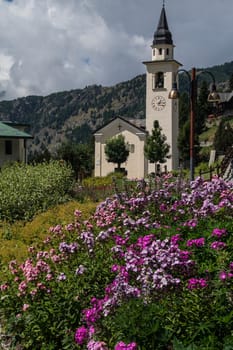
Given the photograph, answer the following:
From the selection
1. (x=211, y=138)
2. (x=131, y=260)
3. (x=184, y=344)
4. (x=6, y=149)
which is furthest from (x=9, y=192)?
(x=211, y=138)

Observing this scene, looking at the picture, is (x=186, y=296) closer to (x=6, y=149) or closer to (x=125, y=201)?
(x=125, y=201)

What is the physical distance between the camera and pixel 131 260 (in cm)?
510

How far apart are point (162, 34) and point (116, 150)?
662 inches

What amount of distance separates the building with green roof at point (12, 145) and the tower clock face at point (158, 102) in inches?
967

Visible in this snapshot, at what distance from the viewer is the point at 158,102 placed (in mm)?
69062

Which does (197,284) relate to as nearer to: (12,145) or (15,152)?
(12,145)

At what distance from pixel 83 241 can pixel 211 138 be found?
79.6 meters

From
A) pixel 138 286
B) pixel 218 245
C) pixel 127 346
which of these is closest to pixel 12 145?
pixel 218 245

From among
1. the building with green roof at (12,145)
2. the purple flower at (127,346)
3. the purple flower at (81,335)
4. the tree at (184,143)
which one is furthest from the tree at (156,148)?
the purple flower at (127,346)

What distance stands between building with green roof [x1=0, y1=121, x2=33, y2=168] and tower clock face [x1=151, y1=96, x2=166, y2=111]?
24568mm

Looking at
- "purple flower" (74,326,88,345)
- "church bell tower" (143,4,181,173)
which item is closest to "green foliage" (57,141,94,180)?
"church bell tower" (143,4,181,173)

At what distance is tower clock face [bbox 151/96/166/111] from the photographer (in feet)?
226

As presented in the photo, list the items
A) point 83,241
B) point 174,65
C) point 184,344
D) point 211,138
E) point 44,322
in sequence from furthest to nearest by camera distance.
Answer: point 211,138 → point 174,65 → point 83,241 → point 44,322 → point 184,344

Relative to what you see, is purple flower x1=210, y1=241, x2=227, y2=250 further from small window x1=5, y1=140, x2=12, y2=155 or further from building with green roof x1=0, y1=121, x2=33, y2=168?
small window x1=5, y1=140, x2=12, y2=155
